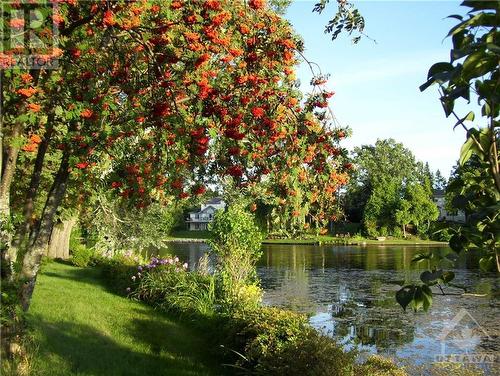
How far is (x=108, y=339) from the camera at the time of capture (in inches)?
332

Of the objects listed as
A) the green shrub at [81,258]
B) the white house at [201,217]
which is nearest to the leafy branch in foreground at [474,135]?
the green shrub at [81,258]

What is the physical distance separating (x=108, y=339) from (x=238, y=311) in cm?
224

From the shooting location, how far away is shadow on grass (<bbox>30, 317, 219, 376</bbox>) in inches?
259

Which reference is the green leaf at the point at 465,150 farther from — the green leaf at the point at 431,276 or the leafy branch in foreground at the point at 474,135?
the green leaf at the point at 431,276

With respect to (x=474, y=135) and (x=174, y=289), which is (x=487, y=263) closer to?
(x=474, y=135)

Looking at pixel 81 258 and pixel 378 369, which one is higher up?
pixel 81 258

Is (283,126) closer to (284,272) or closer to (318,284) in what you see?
(318,284)

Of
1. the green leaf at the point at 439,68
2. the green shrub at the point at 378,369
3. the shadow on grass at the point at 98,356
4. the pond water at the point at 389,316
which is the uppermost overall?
the green leaf at the point at 439,68

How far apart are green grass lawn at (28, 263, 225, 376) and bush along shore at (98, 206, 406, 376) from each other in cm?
40

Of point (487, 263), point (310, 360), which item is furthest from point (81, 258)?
point (487, 263)

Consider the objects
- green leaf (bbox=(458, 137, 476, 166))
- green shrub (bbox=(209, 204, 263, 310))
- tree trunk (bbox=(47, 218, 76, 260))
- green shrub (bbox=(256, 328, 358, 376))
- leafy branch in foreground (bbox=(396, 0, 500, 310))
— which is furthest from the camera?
tree trunk (bbox=(47, 218, 76, 260))

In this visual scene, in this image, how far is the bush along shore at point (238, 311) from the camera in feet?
19.0

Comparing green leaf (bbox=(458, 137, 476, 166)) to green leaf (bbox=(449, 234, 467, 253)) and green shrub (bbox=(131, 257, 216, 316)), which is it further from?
green shrub (bbox=(131, 257, 216, 316))

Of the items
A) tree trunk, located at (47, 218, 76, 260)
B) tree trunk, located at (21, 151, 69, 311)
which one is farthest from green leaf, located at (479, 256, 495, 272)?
tree trunk, located at (47, 218, 76, 260)
